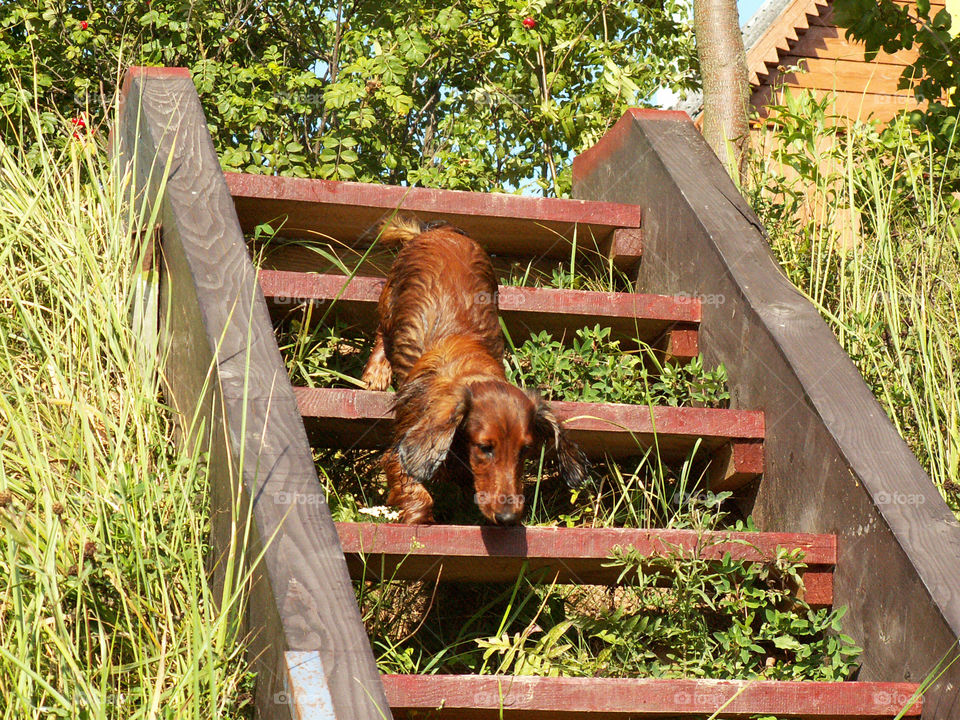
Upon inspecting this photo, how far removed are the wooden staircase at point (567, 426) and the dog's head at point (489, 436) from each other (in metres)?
0.09

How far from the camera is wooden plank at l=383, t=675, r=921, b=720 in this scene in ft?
7.29

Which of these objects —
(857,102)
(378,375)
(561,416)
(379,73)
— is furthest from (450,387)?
(857,102)

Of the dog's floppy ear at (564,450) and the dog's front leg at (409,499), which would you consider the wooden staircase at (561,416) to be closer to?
the dog's floppy ear at (564,450)

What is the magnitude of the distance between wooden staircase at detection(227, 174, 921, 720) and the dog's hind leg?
0.11m

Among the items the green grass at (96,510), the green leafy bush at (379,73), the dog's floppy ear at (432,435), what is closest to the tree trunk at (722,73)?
the green leafy bush at (379,73)

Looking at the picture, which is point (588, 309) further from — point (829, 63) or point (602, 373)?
A: point (829, 63)

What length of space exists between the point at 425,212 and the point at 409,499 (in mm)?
1212

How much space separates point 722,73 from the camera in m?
5.17

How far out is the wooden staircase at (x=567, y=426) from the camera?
234 cm

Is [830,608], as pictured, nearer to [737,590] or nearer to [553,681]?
[737,590]

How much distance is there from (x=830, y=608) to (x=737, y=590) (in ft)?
0.81

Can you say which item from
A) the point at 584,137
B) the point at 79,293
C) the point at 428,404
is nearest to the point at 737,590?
the point at 428,404

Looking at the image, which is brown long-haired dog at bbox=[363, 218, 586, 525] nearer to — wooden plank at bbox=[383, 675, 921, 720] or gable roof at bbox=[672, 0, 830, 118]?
wooden plank at bbox=[383, 675, 921, 720]

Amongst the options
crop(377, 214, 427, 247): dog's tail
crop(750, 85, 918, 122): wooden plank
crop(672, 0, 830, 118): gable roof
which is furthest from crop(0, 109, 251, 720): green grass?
crop(750, 85, 918, 122): wooden plank
